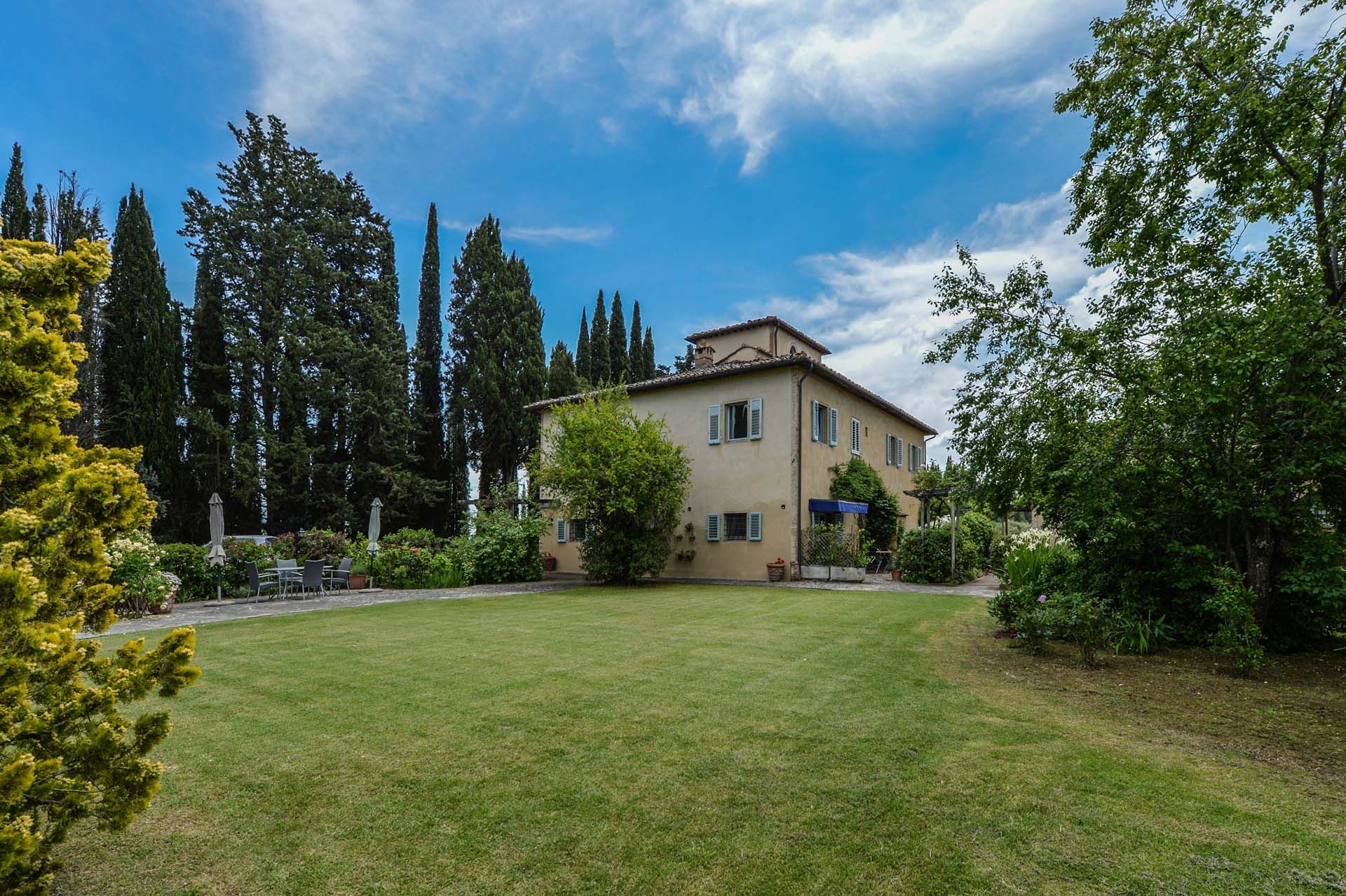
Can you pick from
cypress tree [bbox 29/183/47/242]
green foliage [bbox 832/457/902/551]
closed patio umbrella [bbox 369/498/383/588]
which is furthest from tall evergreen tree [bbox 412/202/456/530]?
green foliage [bbox 832/457/902/551]

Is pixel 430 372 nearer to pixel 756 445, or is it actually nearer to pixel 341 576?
pixel 341 576

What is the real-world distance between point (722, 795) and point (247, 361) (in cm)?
2940

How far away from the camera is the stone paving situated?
1018cm

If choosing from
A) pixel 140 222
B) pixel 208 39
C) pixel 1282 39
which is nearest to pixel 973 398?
pixel 1282 39

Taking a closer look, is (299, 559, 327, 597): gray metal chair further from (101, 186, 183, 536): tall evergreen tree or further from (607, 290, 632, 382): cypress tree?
(607, 290, 632, 382): cypress tree

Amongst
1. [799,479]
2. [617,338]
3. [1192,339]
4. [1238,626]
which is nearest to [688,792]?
[1238,626]

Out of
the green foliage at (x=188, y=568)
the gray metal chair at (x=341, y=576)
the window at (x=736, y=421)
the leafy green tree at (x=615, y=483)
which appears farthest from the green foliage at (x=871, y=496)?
the green foliage at (x=188, y=568)

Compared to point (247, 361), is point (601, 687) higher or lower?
lower

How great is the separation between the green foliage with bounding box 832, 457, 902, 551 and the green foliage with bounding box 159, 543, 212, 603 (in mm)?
16969

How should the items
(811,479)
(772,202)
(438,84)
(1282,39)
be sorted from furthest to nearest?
1. (811,479)
2. (772,202)
3. (438,84)
4. (1282,39)

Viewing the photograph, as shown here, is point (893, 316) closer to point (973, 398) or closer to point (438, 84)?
point (973, 398)

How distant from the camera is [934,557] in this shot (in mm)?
17016

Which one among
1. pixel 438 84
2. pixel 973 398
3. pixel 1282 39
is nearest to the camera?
pixel 1282 39

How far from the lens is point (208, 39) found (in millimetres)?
11680
